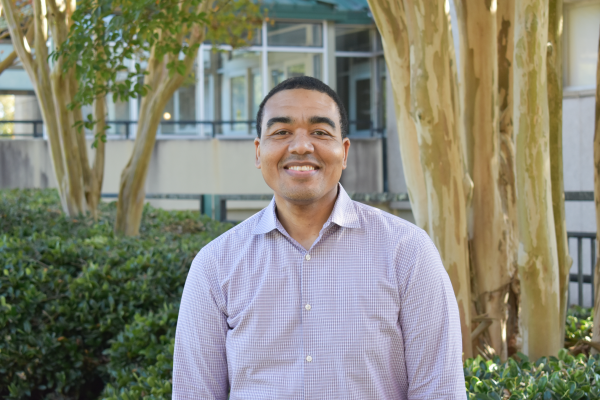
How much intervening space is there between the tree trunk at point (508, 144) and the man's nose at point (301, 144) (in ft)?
8.00

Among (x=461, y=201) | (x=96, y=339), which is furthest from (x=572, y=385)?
(x=96, y=339)

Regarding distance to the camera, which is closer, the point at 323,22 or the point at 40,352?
the point at 40,352

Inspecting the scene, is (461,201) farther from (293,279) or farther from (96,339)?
(96,339)

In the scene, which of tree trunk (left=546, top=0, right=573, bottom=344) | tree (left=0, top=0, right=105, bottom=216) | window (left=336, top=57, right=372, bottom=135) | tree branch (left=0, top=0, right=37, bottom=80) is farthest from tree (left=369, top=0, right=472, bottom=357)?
window (left=336, top=57, right=372, bottom=135)

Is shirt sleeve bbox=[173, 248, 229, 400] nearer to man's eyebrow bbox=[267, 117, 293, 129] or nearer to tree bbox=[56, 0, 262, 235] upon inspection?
man's eyebrow bbox=[267, 117, 293, 129]

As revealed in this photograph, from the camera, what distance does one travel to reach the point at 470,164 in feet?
13.7

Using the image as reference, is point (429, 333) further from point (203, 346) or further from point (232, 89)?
point (232, 89)

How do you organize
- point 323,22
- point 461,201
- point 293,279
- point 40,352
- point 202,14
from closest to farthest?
point 293,279
point 461,201
point 40,352
point 202,14
point 323,22

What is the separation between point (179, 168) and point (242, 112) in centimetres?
271

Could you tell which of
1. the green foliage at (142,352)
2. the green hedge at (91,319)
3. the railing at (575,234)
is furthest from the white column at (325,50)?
the green foliage at (142,352)

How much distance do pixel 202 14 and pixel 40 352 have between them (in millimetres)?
3170

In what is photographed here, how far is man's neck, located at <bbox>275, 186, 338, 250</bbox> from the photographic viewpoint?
2.26 meters

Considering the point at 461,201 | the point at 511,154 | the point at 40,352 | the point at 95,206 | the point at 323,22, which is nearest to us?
the point at 461,201

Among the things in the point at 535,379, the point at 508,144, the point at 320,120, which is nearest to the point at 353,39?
the point at 508,144
